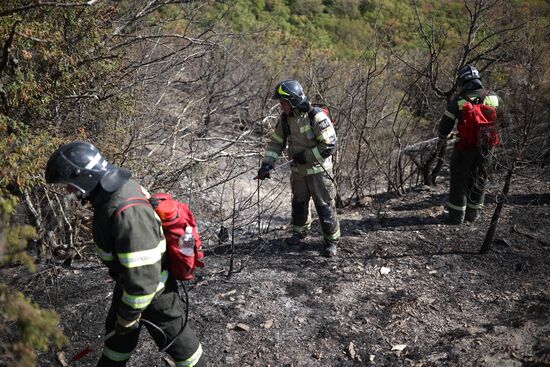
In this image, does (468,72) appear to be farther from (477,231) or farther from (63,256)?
(63,256)

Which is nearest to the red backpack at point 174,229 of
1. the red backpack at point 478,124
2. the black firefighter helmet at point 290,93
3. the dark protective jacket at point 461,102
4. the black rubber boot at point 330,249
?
the black firefighter helmet at point 290,93

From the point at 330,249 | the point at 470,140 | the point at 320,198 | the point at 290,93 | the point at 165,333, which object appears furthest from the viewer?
the point at 470,140

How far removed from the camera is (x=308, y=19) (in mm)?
23781

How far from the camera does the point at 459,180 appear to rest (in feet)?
19.1

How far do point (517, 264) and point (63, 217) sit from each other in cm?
499

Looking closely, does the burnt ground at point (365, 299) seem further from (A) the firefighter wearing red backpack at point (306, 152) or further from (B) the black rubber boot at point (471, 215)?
(A) the firefighter wearing red backpack at point (306, 152)

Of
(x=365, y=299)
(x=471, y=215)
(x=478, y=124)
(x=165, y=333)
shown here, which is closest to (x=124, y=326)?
(x=165, y=333)

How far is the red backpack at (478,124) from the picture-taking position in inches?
211

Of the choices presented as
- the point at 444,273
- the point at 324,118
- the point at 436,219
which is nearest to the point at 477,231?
the point at 436,219

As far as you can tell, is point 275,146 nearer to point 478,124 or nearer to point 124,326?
point 478,124

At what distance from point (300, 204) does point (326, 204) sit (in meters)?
0.38

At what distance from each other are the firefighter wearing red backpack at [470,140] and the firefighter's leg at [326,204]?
1.70 m

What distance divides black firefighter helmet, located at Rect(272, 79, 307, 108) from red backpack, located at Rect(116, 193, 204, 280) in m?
2.05

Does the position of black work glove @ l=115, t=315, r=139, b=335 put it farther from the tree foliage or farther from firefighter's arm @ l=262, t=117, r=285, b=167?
firefighter's arm @ l=262, t=117, r=285, b=167
